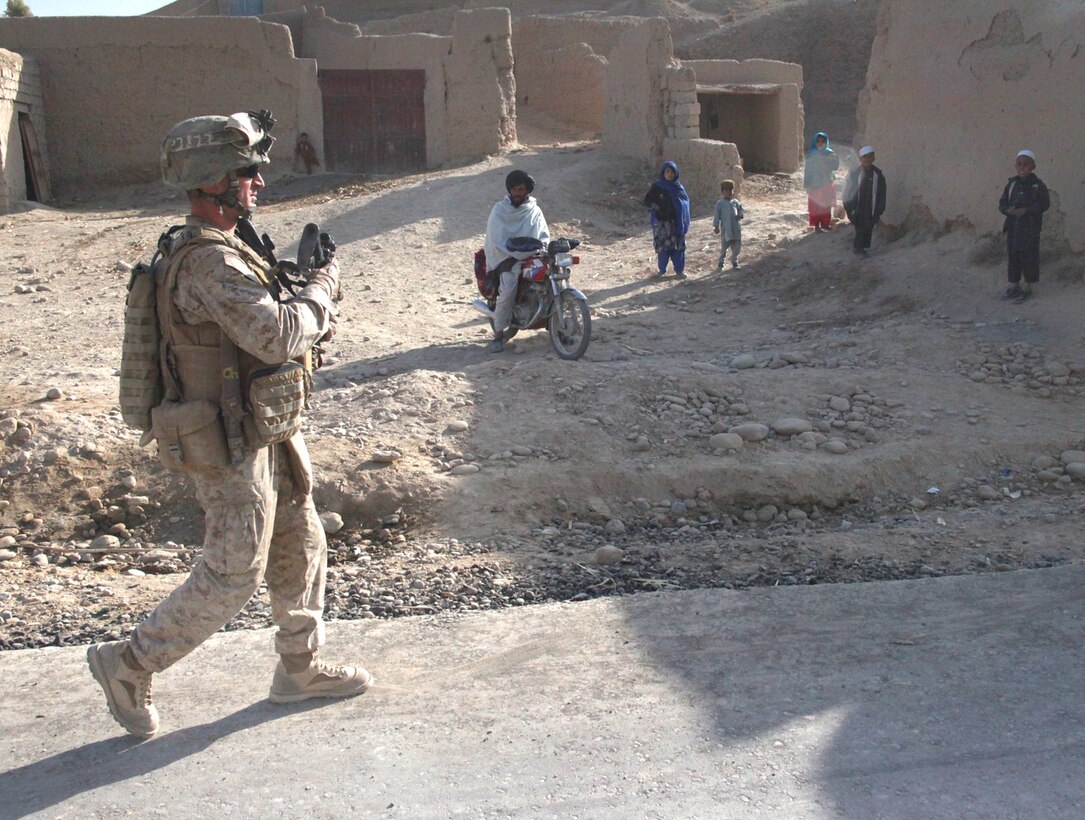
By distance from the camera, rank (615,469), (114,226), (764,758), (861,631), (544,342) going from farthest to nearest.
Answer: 1. (114,226)
2. (544,342)
3. (615,469)
4. (861,631)
5. (764,758)

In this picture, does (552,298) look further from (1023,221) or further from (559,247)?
(1023,221)

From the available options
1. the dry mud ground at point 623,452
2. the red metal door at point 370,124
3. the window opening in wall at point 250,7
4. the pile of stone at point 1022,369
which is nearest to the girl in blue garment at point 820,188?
the dry mud ground at point 623,452

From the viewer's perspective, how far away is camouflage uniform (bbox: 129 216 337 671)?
8.82 feet

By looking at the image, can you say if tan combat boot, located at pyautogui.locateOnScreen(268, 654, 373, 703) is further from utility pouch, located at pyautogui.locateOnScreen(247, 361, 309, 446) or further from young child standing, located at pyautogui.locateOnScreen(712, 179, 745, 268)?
young child standing, located at pyautogui.locateOnScreen(712, 179, 745, 268)

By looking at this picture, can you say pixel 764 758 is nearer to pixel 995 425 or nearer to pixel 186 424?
pixel 186 424

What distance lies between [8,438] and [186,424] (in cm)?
325

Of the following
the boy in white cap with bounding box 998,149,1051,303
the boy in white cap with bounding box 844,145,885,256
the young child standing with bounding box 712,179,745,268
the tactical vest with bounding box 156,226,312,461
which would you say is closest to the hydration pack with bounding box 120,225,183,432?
the tactical vest with bounding box 156,226,312,461

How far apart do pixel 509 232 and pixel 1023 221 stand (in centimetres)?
392

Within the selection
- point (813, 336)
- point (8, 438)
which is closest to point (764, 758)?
point (8, 438)

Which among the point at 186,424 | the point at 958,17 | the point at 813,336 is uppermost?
the point at 958,17

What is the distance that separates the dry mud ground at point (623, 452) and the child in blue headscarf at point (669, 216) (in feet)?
3.89

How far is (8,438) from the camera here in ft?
17.8

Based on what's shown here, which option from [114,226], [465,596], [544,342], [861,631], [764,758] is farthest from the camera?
[114,226]

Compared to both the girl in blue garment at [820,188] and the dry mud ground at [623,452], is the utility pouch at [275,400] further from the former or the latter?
the girl in blue garment at [820,188]
